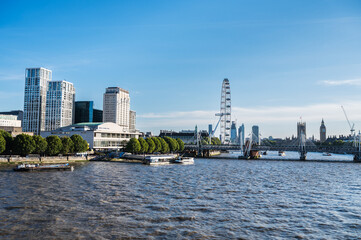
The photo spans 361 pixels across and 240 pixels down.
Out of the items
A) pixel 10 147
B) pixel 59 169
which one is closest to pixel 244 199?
pixel 59 169

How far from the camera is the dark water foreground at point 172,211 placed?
1330 inches

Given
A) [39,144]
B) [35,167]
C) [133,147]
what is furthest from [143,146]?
[35,167]

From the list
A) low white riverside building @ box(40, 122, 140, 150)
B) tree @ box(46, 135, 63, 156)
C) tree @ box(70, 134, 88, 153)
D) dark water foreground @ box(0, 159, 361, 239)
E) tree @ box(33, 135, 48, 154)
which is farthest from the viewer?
low white riverside building @ box(40, 122, 140, 150)

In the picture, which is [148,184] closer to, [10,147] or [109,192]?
[109,192]

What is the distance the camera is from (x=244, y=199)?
51.4 m

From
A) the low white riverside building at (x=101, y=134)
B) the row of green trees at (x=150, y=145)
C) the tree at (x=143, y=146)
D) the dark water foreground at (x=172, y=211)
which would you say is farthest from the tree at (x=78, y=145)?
the dark water foreground at (x=172, y=211)

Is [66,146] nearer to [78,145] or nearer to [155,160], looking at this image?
[78,145]

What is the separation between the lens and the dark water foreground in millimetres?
33781

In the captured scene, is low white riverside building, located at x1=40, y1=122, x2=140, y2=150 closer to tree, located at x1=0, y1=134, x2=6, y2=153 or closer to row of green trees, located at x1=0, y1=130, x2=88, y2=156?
row of green trees, located at x1=0, y1=130, x2=88, y2=156

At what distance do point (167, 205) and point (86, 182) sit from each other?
2608 cm

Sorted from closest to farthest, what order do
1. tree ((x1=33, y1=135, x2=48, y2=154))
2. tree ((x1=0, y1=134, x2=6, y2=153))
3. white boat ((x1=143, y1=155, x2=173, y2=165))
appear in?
tree ((x1=0, y1=134, x2=6, y2=153)) → tree ((x1=33, y1=135, x2=48, y2=154)) → white boat ((x1=143, y1=155, x2=173, y2=165))

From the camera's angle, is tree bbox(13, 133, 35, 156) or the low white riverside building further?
the low white riverside building

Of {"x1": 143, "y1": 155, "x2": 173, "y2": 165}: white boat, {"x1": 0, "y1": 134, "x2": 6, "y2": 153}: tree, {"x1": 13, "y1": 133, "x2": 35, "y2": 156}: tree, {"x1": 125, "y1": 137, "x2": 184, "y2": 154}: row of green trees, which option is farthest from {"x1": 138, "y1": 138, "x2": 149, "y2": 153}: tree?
{"x1": 0, "y1": 134, "x2": 6, "y2": 153}: tree

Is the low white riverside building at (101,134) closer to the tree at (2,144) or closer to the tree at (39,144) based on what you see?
the tree at (39,144)
